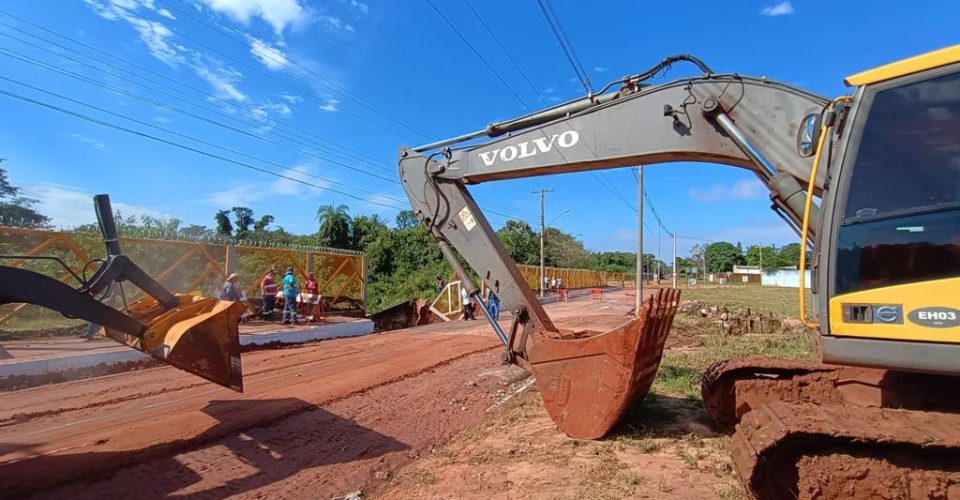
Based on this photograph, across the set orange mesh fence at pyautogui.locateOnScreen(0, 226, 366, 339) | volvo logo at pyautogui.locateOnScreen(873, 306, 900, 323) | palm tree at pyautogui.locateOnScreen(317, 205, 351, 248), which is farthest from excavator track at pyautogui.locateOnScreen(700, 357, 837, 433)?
palm tree at pyautogui.locateOnScreen(317, 205, 351, 248)

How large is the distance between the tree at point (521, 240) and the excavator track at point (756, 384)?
4643cm

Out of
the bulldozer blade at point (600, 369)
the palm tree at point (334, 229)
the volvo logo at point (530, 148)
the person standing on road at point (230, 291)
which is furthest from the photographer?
the palm tree at point (334, 229)

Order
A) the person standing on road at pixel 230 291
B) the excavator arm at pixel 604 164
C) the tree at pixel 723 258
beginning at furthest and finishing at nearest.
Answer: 1. the tree at pixel 723 258
2. the person standing on road at pixel 230 291
3. the excavator arm at pixel 604 164

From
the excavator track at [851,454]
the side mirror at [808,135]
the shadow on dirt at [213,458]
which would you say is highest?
the side mirror at [808,135]

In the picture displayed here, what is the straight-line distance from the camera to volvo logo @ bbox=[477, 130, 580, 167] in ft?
17.5

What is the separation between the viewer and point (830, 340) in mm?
3252

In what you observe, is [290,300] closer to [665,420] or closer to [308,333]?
[308,333]

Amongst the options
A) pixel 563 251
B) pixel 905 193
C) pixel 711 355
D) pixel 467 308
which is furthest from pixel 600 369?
pixel 563 251

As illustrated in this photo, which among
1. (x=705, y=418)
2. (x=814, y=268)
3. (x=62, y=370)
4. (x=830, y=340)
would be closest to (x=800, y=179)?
(x=814, y=268)

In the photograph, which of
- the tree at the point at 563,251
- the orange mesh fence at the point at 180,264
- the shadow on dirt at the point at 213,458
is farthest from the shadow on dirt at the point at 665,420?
the tree at the point at 563,251

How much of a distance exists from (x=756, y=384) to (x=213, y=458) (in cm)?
513

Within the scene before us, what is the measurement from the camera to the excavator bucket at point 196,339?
4.59 metres

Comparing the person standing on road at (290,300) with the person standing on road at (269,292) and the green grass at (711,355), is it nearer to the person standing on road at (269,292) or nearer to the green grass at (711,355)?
the person standing on road at (269,292)

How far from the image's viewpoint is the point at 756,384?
5.06m
